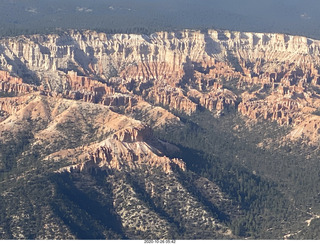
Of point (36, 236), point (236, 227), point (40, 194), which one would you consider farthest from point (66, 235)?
point (236, 227)

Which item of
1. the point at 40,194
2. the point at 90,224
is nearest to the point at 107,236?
the point at 90,224

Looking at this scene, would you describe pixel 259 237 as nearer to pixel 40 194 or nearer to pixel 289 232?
pixel 289 232

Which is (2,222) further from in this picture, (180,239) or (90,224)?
(180,239)

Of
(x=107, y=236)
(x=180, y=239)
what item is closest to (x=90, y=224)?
(x=107, y=236)

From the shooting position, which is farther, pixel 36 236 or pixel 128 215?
pixel 128 215

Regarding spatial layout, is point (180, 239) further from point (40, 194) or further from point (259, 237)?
point (40, 194)

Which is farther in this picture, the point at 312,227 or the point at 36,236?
the point at 312,227

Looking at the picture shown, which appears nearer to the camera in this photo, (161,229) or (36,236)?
(36,236)
